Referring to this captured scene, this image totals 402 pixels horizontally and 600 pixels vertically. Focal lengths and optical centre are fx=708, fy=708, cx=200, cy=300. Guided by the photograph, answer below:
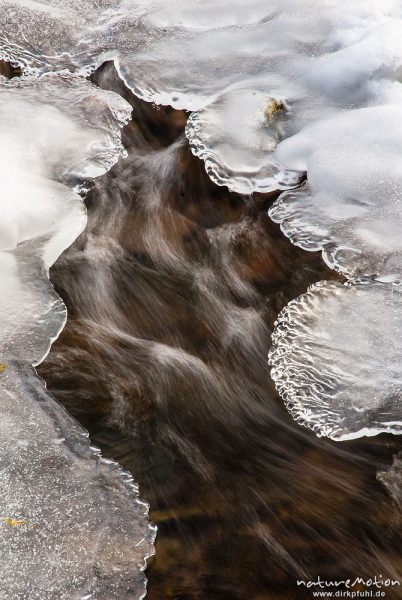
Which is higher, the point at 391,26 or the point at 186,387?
the point at 391,26

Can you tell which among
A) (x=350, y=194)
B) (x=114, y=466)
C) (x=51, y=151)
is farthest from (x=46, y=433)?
(x=350, y=194)

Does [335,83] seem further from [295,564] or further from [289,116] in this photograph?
[295,564]

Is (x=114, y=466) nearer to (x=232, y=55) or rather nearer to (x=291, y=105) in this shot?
(x=291, y=105)

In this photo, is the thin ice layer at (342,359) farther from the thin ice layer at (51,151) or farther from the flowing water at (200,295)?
the thin ice layer at (51,151)

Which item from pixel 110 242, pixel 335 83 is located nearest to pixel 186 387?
pixel 110 242

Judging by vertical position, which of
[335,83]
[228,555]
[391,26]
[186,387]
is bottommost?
[228,555]

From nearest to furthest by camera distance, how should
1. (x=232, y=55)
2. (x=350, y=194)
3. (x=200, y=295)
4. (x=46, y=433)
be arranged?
(x=46, y=433), (x=200, y=295), (x=350, y=194), (x=232, y=55)

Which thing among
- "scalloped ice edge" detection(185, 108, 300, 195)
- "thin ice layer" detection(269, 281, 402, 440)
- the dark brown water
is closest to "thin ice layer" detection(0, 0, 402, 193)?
"scalloped ice edge" detection(185, 108, 300, 195)
